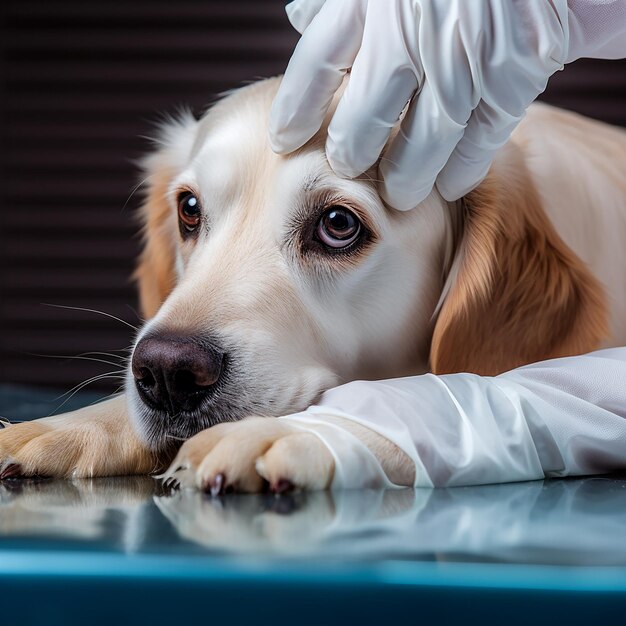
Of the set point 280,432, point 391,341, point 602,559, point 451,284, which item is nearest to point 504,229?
point 451,284

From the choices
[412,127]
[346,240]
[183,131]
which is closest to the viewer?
[412,127]

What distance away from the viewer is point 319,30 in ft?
4.43

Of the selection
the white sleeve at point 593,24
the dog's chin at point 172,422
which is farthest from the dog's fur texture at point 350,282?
the white sleeve at point 593,24

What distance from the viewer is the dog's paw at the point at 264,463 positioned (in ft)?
2.95

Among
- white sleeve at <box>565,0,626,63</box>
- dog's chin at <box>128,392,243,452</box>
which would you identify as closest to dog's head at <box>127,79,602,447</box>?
dog's chin at <box>128,392,243,452</box>

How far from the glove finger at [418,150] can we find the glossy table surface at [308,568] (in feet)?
2.20

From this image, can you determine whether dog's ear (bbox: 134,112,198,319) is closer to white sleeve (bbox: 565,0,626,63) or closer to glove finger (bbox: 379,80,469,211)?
glove finger (bbox: 379,80,469,211)

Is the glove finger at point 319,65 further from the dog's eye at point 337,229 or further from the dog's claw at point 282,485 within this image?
the dog's claw at point 282,485

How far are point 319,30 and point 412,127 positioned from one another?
19cm

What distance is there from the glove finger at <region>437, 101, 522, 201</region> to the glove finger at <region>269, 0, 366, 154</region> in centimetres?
20

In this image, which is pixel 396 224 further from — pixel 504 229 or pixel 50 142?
pixel 50 142

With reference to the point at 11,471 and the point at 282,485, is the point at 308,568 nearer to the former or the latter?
the point at 282,485

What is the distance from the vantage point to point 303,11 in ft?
5.12

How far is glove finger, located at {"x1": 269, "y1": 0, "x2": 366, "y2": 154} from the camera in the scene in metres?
1.34
